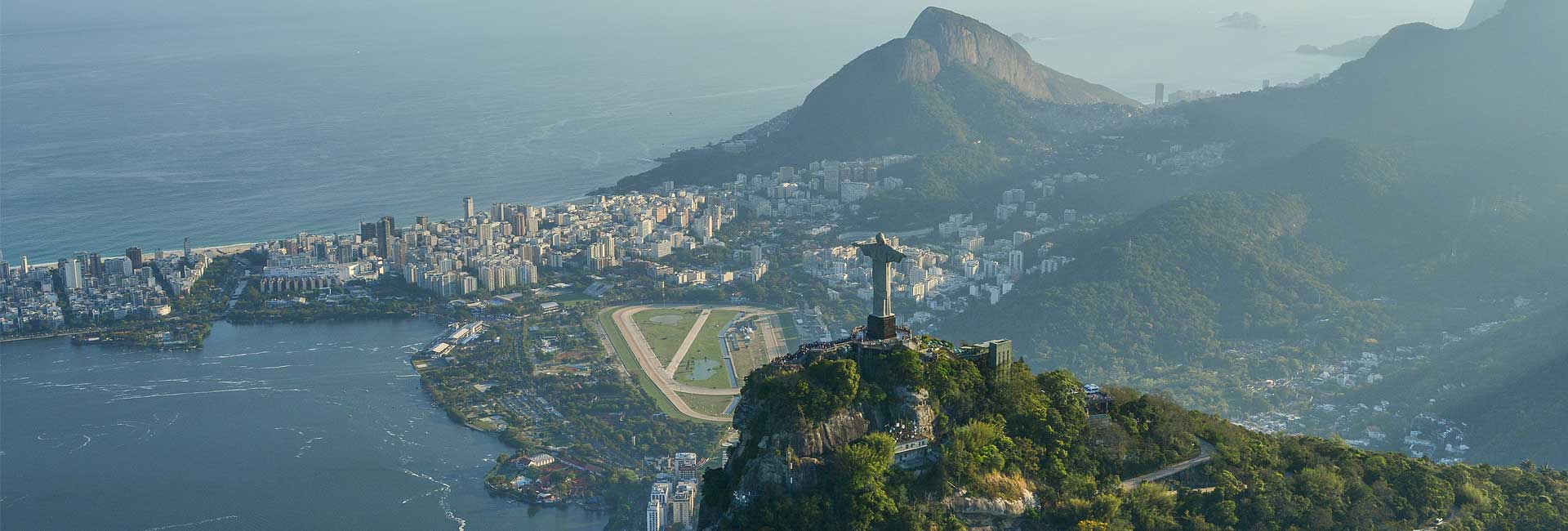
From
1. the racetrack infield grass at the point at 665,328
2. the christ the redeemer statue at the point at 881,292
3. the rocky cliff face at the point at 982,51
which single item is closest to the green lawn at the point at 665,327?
the racetrack infield grass at the point at 665,328

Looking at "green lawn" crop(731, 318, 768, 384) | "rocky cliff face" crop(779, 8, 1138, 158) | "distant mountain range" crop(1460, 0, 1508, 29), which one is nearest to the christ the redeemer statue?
"green lawn" crop(731, 318, 768, 384)

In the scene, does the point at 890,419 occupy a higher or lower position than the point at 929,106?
lower

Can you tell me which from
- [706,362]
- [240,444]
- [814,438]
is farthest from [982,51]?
[814,438]

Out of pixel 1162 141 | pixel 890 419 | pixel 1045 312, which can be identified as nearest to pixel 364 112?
pixel 1162 141

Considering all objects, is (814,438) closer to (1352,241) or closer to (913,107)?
(1352,241)

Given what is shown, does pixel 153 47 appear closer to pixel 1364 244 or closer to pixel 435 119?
pixel 435 119

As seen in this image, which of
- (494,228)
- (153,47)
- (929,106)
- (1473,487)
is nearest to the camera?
(1473,487)
